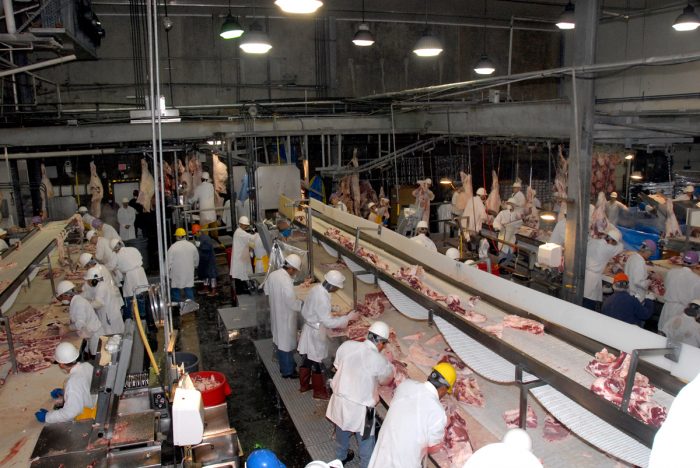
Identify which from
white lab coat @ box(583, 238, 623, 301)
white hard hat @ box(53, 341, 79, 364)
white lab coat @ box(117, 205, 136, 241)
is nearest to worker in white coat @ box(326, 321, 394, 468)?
white hard hat @ box(53, 341, 79, 364)

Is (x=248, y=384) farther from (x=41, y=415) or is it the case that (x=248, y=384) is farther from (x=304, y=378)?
(x=41, y=415)

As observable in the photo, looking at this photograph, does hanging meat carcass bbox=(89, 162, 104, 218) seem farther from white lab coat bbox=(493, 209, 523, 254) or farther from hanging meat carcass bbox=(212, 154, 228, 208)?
white lab coat bbox=(493, 209, 523, 254)

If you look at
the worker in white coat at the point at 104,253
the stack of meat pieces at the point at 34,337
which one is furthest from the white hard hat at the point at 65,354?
the worker in white coat at the point at 104,253

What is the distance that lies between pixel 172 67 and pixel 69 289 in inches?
409

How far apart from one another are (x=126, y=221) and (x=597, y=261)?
456 inches

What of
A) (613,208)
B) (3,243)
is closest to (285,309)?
(3,243)

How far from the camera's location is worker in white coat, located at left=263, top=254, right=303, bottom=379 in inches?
303

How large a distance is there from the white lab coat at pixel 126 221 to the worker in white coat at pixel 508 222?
941cm

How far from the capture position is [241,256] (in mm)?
11211

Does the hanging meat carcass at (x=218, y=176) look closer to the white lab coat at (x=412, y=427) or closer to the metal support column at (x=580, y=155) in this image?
the metal support column at (x=580, y=155)

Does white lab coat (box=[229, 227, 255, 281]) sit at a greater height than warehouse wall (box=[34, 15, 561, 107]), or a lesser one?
lesser

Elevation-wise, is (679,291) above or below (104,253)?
below

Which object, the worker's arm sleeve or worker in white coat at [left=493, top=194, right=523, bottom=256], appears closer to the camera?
the worker's arm sleeve

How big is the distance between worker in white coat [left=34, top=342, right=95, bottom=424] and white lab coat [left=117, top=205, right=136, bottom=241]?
1005 cm
